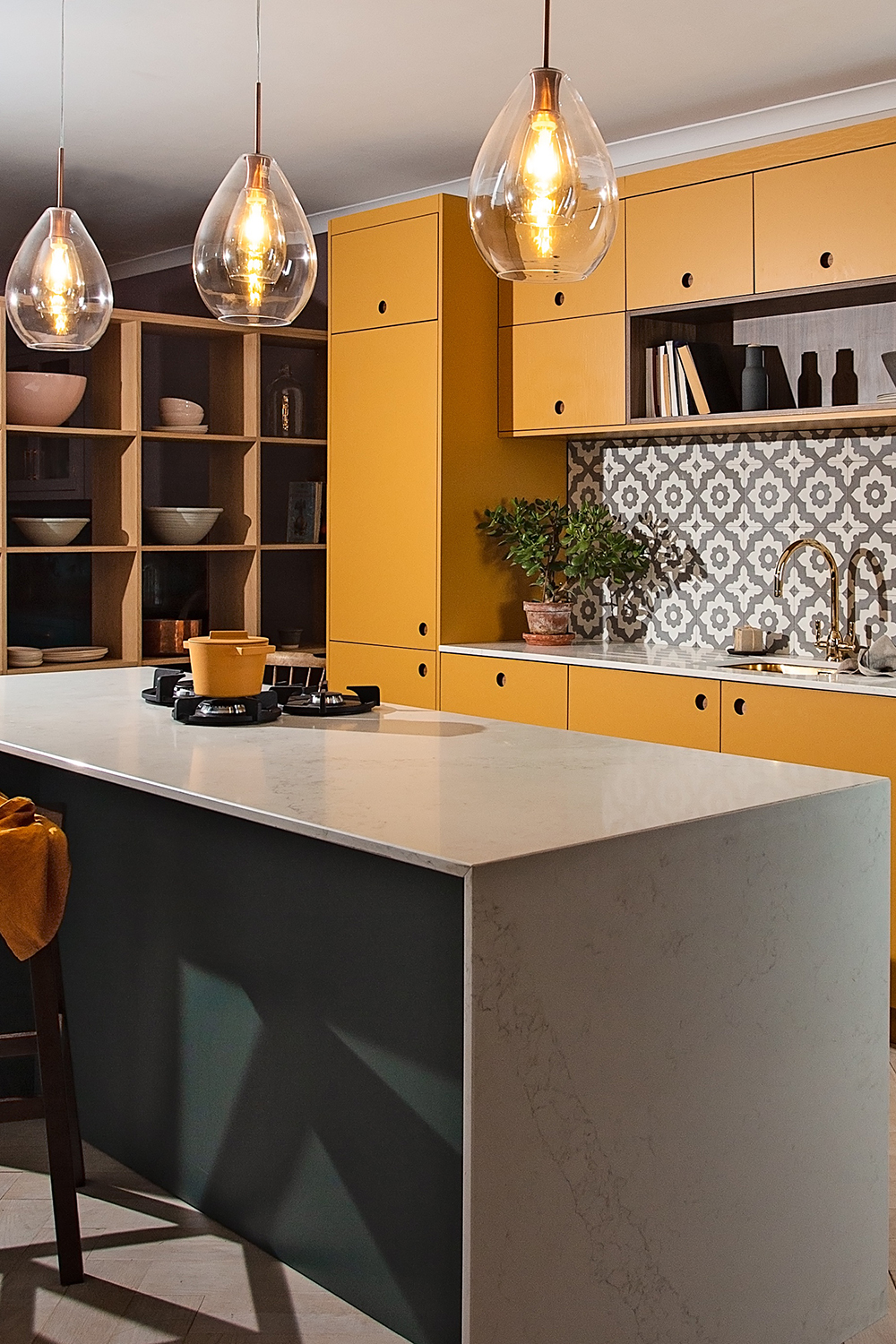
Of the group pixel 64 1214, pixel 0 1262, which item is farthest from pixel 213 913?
pixel 0 1262

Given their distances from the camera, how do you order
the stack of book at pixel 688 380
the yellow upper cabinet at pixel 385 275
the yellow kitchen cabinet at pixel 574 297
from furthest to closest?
the yellow upper cabinet at pixel 385 275
the yellow kitchen cabinet at pixel 574 297
the stack of book at pixel 688 380

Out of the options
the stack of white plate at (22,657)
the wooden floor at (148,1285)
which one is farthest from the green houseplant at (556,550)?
the wooden floor at (148,1285)

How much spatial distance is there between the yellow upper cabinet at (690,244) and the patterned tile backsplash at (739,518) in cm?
60

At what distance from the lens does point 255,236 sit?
257 centimetres

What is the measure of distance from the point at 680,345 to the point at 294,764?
2.78 meters

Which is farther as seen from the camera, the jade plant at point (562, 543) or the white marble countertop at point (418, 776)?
the jade plant at point (562, 543)

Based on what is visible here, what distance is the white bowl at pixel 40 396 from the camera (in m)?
5.14

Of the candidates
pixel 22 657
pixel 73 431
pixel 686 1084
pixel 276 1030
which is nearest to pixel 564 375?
pixel 73 431

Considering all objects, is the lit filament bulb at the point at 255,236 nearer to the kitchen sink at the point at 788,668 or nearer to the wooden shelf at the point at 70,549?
the kitchen sink at the point at 788,668

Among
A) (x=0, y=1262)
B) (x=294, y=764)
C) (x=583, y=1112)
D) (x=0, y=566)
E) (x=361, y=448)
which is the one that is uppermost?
(x=361, y=448)

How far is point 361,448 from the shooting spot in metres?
5.31

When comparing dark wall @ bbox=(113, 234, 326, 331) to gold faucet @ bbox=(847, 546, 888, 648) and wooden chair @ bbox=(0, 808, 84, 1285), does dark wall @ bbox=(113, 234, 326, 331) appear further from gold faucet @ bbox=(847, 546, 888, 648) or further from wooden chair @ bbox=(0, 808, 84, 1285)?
wooden chair @ bbox=(0, 808, 84, 1285)

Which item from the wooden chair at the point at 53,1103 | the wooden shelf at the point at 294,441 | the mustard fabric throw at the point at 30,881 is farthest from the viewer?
the wooden shelf at the point at 294,441

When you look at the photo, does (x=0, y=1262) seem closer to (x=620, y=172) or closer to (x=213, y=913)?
(x=213, y=913)
